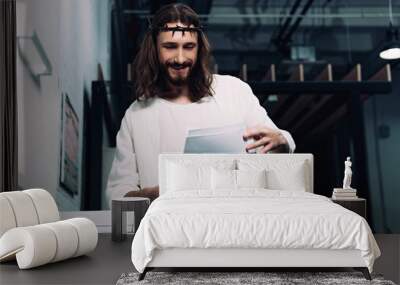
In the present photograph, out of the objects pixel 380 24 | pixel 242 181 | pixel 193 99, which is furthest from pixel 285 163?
pixel 380 24

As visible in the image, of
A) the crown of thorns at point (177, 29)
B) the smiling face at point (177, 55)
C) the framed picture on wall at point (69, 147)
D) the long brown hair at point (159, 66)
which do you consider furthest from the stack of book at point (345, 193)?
the framed picture on wall at point (69, 147)

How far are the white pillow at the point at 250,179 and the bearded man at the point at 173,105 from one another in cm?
70

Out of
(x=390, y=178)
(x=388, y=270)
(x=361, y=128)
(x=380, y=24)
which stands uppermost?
(x=380, y=24)

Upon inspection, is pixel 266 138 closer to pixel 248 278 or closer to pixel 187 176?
pixel 187 176

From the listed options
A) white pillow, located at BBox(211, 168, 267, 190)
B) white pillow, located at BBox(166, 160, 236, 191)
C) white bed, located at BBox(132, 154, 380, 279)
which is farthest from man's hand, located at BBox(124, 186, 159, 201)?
white bed, located at BBox(132, 154, 380, 279)

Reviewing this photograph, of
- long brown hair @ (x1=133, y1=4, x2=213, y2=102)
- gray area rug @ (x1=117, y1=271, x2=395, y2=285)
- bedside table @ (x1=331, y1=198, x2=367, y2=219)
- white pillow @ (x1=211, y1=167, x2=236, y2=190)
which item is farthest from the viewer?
long brown hair @ (x1=133, y1=4, x2=213, y2=102)

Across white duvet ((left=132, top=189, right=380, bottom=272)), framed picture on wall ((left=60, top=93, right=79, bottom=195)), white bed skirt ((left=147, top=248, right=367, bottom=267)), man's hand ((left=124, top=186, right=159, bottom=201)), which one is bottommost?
white bed skirt ((left=147, top=248, right=367, bottom=267))

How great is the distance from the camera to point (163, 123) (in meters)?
5.82

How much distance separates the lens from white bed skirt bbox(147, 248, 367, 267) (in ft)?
11.9

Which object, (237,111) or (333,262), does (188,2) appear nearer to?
(237,111)

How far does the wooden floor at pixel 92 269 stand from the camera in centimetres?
366

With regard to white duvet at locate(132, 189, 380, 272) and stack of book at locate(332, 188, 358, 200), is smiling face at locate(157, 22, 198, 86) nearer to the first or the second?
stack of book at locate(332, 188, 358, 200)

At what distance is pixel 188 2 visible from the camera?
5.90m

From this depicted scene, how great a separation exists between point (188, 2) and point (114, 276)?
3.22 m
